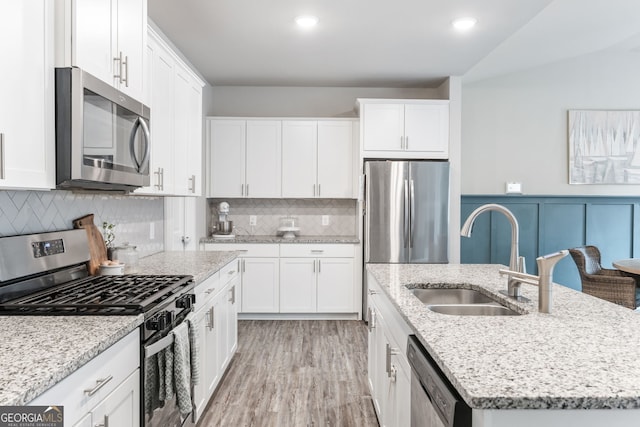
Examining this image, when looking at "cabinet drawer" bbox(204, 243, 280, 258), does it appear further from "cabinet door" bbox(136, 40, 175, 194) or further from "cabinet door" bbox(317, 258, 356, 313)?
"cabinet door" bbox(136, 40, 175, 194)

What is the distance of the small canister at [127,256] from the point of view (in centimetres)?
261

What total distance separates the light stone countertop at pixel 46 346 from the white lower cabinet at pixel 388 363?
Result: 3.29 ft

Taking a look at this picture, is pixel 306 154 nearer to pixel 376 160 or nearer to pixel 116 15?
pixel 376 160

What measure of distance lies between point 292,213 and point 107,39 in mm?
3461

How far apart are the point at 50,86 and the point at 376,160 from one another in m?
3.64

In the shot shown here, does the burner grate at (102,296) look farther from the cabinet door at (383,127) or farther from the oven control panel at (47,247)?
the cabinet door at (383,127)

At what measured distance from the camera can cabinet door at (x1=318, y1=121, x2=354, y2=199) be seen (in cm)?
492

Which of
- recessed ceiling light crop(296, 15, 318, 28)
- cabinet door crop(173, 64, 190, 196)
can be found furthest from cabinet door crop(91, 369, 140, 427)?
recessed ceiling light crop(296, 15, 318, 28)

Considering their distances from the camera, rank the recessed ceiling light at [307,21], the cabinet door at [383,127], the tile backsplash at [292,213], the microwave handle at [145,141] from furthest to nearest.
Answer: the tile backsplash at [292,213] → the cabinet door at [383,127] → the recessed ceiling light at [307,21] → the microwave handle at [145,141]

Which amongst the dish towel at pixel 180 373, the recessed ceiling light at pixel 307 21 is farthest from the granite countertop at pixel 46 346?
the recessed ceiling light at pixel 307 21

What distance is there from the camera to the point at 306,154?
194 inches

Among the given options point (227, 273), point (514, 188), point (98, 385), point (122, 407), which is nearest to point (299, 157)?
point (227, 273)

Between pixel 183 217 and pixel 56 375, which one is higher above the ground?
pixel 183 217

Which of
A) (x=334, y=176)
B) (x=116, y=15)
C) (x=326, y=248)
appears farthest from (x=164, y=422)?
(x=334, y=176)
